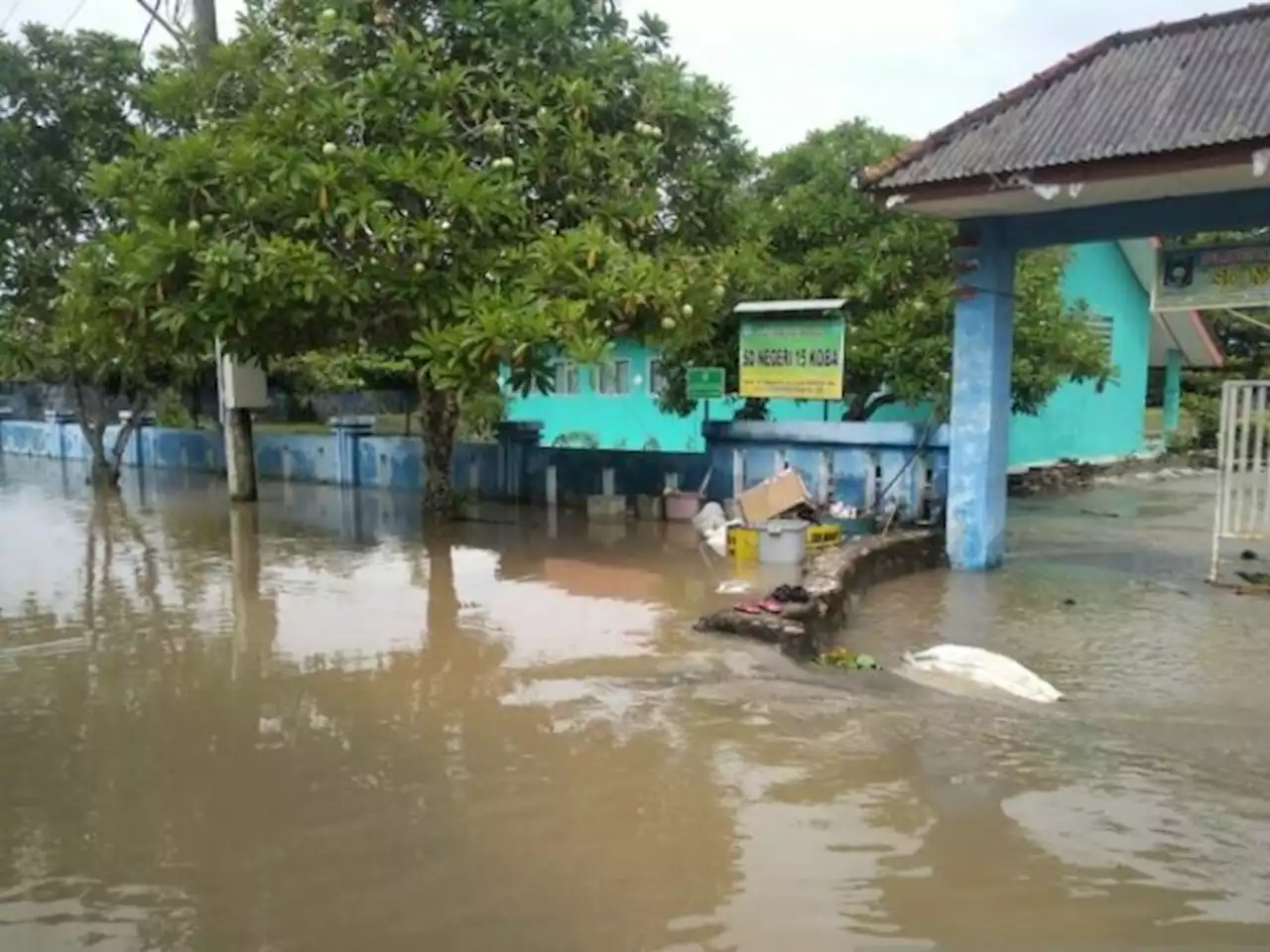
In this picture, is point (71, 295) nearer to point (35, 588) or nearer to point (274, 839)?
point (35, 588)

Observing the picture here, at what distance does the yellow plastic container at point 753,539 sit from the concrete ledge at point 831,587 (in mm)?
379

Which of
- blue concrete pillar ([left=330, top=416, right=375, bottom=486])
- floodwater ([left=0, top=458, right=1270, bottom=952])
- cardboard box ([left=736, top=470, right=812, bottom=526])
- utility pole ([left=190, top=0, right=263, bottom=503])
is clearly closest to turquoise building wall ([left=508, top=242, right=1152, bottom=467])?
blue concrete pillar ([left=330, top=416, right=375, bottom=486])

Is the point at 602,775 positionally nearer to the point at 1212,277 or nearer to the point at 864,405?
the point at 1212,277

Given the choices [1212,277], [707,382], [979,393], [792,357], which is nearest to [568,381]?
[707,382]

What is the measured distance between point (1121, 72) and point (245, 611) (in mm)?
9140

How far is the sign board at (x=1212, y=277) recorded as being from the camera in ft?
33.3

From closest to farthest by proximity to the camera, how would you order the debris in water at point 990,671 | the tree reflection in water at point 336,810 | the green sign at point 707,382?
1. the tree reflection in water at point 336,810
2. the debris in water at point 990,671
3. the green sign at point 707,382

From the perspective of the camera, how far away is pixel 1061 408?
20.9 m

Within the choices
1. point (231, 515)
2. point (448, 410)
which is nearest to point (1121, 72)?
point (448, 410)

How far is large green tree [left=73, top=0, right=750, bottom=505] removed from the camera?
10477 mm

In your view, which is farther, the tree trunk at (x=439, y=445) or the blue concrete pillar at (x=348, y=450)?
the blue concrete pillar at (x=348, y=450)

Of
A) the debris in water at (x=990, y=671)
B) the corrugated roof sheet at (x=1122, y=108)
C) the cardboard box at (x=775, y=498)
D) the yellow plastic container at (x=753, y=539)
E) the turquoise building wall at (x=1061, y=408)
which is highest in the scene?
the corrugated roof sheet at (x=1122, y=108)

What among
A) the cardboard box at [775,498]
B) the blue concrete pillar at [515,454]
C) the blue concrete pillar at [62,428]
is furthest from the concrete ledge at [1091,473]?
the blue concrete pillar at [62,428]

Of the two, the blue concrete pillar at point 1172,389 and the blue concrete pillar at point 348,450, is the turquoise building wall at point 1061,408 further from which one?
the blue concrete pillar at point 348,450
